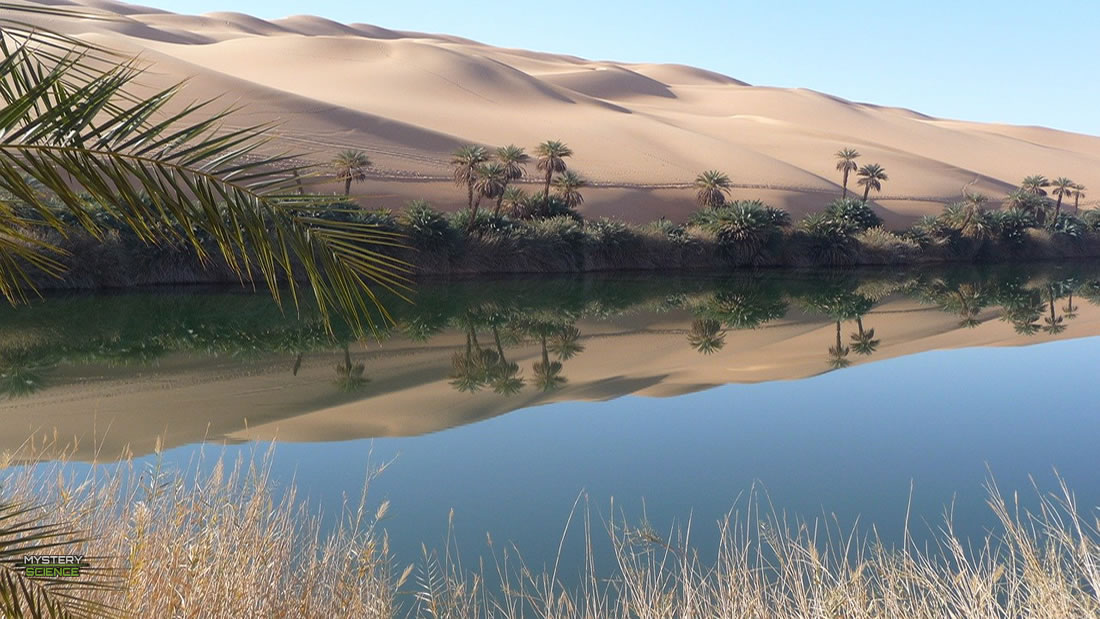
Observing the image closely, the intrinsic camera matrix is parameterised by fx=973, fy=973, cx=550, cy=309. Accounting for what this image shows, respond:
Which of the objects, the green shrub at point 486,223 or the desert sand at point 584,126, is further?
the desert sand at point 584,126

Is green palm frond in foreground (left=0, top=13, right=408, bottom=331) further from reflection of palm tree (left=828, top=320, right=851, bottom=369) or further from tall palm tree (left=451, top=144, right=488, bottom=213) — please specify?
tall palm tree (left=451, top=144, right=488, bottom=213)

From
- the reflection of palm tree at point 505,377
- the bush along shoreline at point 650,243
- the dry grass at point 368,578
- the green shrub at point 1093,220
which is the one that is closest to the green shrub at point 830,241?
the bush along shoreline at point 650,243

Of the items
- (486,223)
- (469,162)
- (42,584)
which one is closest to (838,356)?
(486,223)

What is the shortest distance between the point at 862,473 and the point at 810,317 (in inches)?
582

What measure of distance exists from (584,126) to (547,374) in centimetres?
5461

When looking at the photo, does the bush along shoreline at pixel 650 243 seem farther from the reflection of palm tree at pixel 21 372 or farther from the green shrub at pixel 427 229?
the reflection of palm tree at pixel 21 372

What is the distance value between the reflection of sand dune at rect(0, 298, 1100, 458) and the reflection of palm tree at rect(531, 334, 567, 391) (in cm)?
19

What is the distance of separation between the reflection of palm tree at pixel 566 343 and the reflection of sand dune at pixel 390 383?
282mm

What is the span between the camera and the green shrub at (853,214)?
38781 millimetres

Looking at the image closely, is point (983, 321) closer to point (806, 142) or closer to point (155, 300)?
point (155, 300)

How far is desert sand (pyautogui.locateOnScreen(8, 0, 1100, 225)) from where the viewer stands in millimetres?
52656

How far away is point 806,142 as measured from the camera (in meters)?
78.6

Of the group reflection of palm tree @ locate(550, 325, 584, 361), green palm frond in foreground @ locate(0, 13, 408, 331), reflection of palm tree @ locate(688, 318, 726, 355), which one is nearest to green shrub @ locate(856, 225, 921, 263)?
Answer: reflection of palm tree @ locate(688, 318, 726, 355)

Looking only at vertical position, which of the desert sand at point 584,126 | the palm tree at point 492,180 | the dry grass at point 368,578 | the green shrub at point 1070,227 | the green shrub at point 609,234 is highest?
the desert sand at point 584,126
